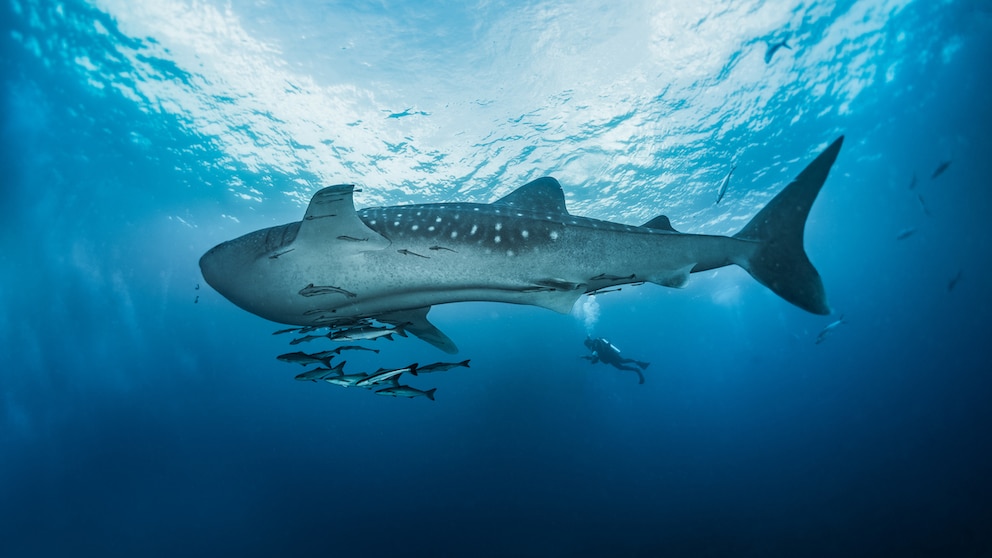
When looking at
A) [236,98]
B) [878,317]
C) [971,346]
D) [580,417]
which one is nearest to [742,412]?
[878,317]

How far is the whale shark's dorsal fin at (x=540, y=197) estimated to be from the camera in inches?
158

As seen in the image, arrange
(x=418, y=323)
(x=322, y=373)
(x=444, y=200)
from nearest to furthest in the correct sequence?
(x=418, y=323), (x=322, y=373), (x=444, y=200)

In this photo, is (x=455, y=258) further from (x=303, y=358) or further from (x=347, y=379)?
(x=303, y=358)

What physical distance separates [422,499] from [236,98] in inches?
1012

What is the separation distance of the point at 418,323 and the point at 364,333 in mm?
577

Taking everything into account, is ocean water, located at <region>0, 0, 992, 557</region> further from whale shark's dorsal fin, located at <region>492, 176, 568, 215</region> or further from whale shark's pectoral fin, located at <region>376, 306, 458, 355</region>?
whale shark's pectoral fin, located at <region>376, 306, 458, 355</region>

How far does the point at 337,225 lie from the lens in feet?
9.45

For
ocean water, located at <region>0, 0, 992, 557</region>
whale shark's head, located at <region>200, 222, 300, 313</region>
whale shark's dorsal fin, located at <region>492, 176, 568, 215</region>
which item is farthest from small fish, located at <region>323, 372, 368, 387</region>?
ocean water, located at <region>0, 0, 992, 557</region>

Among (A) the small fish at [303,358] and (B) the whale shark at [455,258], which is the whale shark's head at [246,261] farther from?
(A) the small fish at [303,358]

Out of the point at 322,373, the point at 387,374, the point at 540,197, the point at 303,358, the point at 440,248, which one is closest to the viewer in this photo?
the point at 440,248

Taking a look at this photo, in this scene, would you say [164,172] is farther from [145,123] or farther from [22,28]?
[22,28]

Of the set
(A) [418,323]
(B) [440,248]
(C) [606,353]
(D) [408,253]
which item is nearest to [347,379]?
(A) [418,323]

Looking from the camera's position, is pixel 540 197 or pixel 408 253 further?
pixel 540 197

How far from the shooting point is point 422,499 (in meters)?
26.7
